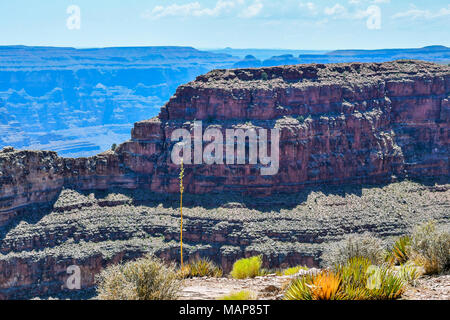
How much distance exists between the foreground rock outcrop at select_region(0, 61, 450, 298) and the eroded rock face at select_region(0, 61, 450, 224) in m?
0.13

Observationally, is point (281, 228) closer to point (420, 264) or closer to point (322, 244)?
point (322, 244)

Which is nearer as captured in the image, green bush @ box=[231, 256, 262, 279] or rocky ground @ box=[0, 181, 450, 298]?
green bush @ box=[231, 256, 262, 279]

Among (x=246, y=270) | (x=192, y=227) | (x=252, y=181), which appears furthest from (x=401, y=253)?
(x=252, y=181)

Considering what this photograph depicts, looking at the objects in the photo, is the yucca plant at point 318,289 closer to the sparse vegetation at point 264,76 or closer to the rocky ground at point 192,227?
the rocky ground at point 192,227

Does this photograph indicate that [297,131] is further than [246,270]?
Yes

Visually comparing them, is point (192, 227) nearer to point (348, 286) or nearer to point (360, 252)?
point (360, 252)

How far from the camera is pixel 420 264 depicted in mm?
23672

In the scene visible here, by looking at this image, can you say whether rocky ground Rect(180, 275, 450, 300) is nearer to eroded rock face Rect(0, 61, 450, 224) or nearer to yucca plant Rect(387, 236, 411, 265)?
yucca plant Rect(387, 236, 411, 265)

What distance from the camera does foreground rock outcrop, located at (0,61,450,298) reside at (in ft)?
185


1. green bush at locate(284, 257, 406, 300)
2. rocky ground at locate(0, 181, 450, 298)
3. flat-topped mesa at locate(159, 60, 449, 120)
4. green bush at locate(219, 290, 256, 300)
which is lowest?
rocky ground at locate(0, 181, 450, 298)

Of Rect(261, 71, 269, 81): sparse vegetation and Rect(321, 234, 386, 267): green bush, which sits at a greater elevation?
Rect(261, 71, 269, 81): sparse vegetation

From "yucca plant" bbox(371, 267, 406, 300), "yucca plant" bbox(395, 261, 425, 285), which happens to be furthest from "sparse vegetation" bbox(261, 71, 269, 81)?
"yucca plant" bbox(371, 267, 406, 300)

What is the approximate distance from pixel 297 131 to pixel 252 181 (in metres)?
7.62

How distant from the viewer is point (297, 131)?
65.8 meters
